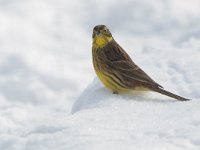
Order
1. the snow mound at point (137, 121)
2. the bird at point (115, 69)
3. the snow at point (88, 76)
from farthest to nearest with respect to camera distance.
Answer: the bird at point (115, 69) → the snow at point (88, 76) → the snow mound at point (137, 121)

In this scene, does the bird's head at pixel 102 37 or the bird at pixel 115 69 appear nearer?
the bird at pixel 115 69

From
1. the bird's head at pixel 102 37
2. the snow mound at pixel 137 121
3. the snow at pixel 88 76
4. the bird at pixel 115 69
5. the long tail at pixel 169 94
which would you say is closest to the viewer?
the snow mound at pixel 137 121

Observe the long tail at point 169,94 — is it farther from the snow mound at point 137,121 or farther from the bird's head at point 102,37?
the bird's head at point 102,37

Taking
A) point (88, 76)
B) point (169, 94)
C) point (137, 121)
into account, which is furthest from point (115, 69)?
point (88, 76)

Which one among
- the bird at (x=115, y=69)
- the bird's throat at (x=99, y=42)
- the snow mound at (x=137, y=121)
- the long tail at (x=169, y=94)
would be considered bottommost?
the snow mound at (x=137, y=121)

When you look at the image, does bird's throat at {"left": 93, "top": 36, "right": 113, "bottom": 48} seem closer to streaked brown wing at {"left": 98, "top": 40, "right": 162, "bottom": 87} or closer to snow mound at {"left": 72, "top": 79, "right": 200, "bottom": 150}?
streaked brown wing at {"left": 98, "top": 40, "right": 162, "bottom": 87}

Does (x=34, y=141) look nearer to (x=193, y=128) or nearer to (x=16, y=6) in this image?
(x=193, y=128)

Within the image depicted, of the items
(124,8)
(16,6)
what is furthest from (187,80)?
(16,6)

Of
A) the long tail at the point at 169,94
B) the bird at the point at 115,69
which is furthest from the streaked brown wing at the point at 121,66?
the long tail at the point at 169,94
